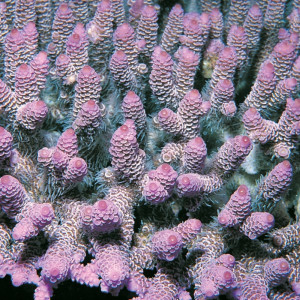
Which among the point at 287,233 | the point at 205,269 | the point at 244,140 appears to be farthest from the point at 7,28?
the point at 287,233

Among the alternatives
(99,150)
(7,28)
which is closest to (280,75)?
(99,150)

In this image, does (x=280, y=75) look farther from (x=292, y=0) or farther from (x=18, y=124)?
(x=18, y=124)

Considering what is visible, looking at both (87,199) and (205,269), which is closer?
(205,269)

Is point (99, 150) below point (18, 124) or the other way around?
below

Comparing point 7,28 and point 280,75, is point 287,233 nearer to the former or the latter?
point 280,75

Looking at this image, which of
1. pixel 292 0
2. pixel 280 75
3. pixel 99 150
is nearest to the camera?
pixel 99 150

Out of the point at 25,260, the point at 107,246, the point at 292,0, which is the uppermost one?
the point at 292,0

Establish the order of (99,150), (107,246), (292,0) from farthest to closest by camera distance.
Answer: (292,0)
(99,150)
(107,246)
